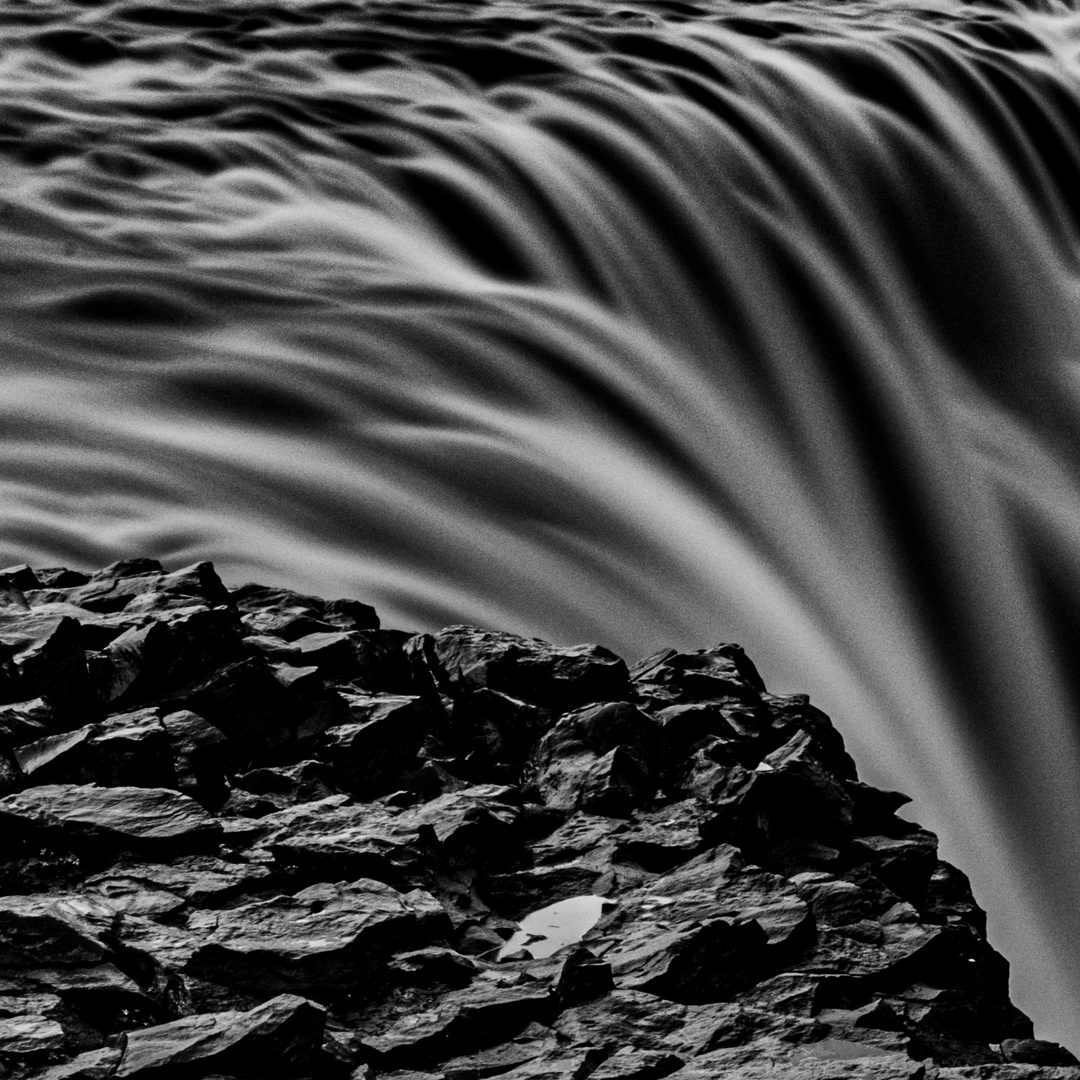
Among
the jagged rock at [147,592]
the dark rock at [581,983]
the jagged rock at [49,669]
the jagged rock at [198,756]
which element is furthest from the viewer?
the jagged rock at [147,592]

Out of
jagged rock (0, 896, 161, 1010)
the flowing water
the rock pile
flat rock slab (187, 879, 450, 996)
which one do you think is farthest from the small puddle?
the flowing water

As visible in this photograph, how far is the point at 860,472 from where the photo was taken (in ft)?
24.4

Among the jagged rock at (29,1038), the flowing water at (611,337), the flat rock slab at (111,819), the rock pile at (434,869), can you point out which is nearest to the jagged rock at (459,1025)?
the rock pile at (434,869)

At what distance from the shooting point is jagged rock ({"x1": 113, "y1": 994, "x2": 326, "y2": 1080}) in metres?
2.40

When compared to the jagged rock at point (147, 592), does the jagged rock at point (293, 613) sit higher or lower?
lower

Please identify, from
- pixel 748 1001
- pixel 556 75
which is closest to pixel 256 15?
pixel 556 75

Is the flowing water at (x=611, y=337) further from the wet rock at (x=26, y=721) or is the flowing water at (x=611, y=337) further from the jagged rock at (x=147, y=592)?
the wet rock at (x=26, y=721)

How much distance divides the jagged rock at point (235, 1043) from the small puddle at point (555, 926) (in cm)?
64

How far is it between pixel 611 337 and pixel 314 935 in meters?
5.76

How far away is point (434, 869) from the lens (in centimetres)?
322

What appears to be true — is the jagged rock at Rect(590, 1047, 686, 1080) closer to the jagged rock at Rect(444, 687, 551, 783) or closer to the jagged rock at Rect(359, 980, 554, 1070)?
the jagged rock at Rect(359, 980, 554, 1070)

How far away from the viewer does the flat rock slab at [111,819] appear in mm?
2988

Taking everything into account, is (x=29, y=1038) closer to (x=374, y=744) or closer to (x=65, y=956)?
(x=65, y=956)

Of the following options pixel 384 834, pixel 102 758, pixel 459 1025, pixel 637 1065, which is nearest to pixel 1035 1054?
pixel 637 1065
